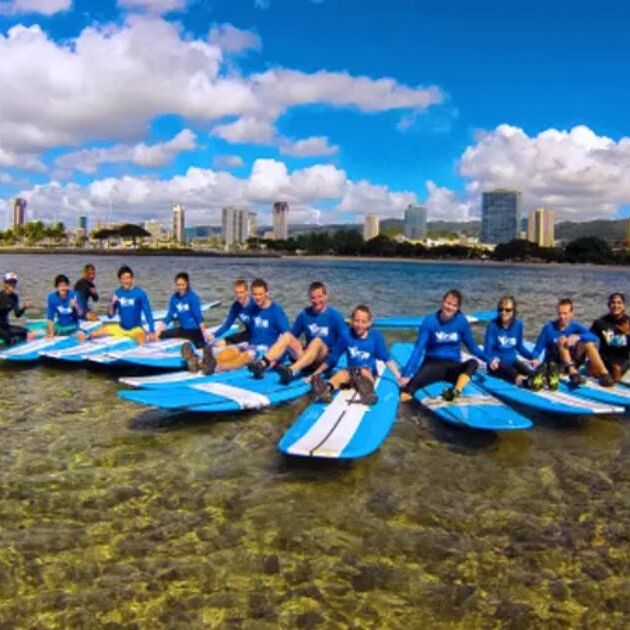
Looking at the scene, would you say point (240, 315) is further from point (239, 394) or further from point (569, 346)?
point (569, 346)

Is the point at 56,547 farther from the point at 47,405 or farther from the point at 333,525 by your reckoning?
the point at 47,405

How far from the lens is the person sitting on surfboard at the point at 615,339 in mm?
11625

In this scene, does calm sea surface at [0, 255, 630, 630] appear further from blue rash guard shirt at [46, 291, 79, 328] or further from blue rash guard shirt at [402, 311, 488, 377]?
blue rash guard shirt at [46, 291, 79, 328]

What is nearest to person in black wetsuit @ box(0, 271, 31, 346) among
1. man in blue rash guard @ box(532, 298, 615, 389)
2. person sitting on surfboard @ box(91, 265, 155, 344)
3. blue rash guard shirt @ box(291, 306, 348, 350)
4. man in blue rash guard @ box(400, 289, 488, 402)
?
person sitting on surfboard @ box(91, 265, 155, 344)

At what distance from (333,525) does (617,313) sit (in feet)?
26.5

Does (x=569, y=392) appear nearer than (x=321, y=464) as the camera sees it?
No

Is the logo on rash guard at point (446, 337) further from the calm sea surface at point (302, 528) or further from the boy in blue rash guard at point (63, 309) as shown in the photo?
the boy in blue rash guard at point (63, 309)

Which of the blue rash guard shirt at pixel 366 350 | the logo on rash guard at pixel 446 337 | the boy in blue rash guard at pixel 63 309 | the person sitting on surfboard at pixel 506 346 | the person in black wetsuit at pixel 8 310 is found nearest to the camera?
the blue rash guard shirt at pixel 366 350

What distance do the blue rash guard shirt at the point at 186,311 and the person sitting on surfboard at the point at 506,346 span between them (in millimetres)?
6627

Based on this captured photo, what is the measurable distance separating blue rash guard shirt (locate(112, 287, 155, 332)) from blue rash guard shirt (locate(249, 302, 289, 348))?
147 inches

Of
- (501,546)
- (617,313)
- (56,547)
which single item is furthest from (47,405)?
(617,313)

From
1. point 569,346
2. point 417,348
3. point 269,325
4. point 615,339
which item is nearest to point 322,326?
point 269,325

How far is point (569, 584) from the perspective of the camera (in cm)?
543

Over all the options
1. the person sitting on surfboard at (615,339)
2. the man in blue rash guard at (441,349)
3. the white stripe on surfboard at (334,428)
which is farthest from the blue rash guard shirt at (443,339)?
the person sitting on surfboard at (615,339)
